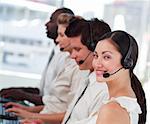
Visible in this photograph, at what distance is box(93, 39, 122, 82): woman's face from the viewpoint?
136 centimetres

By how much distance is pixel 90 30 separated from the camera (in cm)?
185

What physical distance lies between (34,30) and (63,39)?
2243mm

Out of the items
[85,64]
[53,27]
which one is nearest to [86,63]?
[85,64]

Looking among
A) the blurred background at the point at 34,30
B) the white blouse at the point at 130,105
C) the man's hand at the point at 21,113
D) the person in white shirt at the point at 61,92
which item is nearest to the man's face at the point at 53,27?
the person in white shirt at the point at 61,92

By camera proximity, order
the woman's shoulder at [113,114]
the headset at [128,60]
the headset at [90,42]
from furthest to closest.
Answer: the headset at [90,42] → the headset at [128,60] → the woman's shoulder at [113,114]

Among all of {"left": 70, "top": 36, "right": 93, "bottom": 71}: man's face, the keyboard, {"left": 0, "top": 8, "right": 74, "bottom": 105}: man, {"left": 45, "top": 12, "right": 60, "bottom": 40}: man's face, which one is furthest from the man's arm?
{"left": 70, "top": 36, "right": 93, "bottom": 71}: man's face

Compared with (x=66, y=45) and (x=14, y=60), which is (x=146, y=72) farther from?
(x=66, y=45)

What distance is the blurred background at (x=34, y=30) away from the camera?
4258 mm

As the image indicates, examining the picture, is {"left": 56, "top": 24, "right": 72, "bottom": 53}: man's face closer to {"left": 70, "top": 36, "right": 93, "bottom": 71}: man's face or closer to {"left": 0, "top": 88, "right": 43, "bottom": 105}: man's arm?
{"left": 70, "top": 36, "right": 93, "bottom": 71}: man's face

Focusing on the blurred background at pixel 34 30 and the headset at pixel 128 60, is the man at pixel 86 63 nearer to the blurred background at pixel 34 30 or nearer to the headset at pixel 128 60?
the headset at pixel 128 60

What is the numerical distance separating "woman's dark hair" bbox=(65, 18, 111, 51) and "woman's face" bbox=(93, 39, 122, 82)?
0.40 metres

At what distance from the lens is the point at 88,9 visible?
4199 millimetres

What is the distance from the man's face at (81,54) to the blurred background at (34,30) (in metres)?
2.35

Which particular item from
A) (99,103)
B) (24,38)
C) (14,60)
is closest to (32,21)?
(24,38)
